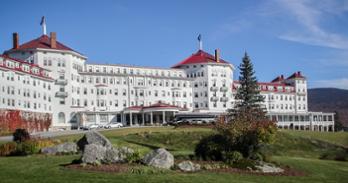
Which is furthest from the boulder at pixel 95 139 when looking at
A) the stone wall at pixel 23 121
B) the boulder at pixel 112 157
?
the stone wall at pixel 23 121

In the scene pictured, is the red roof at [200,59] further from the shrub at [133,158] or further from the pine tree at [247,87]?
the shrub at [133,158]

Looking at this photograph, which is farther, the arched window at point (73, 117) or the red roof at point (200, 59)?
the red roof at point (200, 59)

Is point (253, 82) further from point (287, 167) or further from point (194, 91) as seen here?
point (287, 167)

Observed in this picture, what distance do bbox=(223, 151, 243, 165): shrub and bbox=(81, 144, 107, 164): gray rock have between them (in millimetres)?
7357

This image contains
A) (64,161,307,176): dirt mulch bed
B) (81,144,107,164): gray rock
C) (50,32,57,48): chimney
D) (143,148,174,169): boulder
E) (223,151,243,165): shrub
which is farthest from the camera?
(50,32,57,48): chimney

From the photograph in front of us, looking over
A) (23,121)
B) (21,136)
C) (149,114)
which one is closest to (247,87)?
(149,114)

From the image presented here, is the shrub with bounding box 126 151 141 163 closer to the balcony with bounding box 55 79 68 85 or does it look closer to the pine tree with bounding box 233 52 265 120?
the pine tree with bounding box 233 52 265 120

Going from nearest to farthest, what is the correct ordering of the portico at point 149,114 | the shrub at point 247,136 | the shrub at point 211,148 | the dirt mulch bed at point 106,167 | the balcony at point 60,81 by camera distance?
the dirt mulch bed at point 106,167 < the shrub at point 211,148 < the shrub at point 247,136 < the balcony at point 60,81 < the portico at point 149,114

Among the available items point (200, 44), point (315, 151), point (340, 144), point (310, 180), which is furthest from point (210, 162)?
point (200, 44)

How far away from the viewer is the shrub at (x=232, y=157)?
28.3 metres

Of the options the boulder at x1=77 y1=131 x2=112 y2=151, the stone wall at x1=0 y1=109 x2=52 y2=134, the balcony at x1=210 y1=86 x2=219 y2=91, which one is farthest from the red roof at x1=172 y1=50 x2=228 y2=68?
the boulder at x1=77 y1=131 x2=112 y2=151

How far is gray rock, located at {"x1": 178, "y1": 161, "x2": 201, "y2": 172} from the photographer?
81.7ft

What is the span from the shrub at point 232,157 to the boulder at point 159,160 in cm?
438

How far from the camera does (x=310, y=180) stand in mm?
25438
